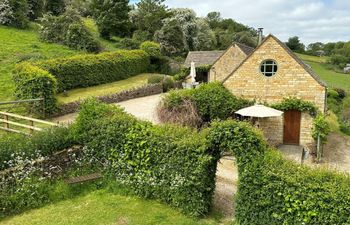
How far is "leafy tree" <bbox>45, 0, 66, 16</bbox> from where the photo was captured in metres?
50.6

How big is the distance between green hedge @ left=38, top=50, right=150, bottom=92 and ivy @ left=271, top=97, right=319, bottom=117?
52.1 ft

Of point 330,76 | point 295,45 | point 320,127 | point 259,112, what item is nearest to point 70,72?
point 259,112

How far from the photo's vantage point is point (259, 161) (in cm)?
1030

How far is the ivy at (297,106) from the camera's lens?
20.0 m

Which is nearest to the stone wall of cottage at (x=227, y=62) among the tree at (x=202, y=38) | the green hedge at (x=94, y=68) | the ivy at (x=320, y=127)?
the green hedge at (x=94, y=68)

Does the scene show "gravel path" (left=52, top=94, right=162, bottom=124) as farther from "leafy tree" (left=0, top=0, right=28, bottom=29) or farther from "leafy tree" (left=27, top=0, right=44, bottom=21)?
"leafy tree" (left=27, top=0, right=44, bottom=21)

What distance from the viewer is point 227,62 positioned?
115 ft

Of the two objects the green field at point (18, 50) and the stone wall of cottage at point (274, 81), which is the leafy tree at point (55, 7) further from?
the stone wall of cottage at point (274, 81)

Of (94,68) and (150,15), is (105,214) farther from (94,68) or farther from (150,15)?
(150,15)

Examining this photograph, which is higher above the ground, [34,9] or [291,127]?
[34,9]

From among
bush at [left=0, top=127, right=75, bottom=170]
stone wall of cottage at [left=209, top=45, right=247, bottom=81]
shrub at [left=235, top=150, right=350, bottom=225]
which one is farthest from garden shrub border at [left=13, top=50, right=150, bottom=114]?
shrub at [left=235, top=150, right=350, bottom=225]

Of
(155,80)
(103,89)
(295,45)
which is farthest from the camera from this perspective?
(295,45)

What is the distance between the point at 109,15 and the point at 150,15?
23.7 ft

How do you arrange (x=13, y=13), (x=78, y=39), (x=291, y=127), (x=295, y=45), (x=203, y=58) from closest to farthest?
(x=291, y=127) → (x=78, y=39) → (x=13, y=13) → (x=203, y=58) → (x=295, y=45)
